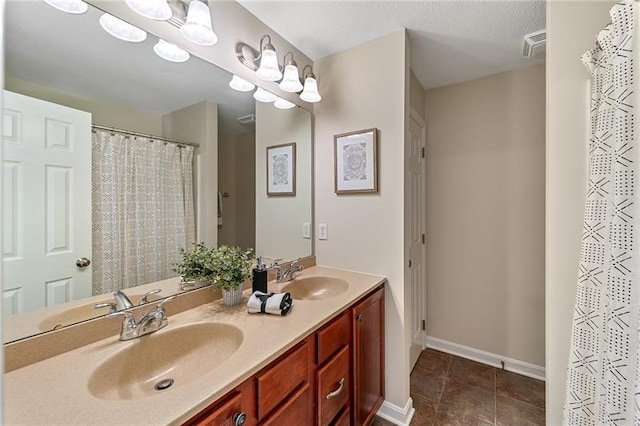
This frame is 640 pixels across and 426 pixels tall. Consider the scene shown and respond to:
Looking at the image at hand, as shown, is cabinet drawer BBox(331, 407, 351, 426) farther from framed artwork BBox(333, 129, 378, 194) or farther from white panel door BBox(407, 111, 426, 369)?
framed artwork BBox(333, 129, 378, 194)

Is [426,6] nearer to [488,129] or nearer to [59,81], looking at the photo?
[488,129]

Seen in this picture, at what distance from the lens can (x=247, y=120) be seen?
1.73 meters

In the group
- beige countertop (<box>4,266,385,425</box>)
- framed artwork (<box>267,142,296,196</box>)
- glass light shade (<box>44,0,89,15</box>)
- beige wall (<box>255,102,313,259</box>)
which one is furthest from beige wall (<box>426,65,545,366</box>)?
glass light shade (<box>44,0,89,15</box>)

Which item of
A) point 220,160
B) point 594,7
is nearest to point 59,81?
point 220,160

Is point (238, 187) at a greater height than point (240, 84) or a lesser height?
lesser

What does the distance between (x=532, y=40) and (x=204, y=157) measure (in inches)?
85.0

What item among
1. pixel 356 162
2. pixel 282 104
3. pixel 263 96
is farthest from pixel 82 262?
pixel 356 162

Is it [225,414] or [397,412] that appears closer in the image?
[225,414]

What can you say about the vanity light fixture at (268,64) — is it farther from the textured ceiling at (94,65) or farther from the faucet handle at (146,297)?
the faucet handle at (146,297)

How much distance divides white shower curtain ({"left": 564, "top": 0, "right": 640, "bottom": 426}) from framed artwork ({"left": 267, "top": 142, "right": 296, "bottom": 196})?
1566 mm

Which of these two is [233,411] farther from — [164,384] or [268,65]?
[268,65]

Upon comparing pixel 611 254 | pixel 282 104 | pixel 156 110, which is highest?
pixel 282 104

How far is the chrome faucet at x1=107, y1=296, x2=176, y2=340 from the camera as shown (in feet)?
3.32

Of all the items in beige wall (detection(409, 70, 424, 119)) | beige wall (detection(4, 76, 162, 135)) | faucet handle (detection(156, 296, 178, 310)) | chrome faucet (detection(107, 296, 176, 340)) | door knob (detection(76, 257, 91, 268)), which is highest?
beige wall (detection(409, 70, 424, 119))
